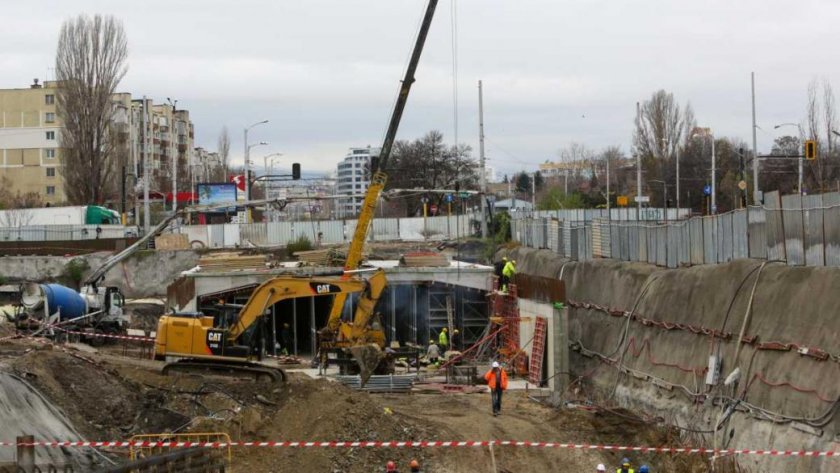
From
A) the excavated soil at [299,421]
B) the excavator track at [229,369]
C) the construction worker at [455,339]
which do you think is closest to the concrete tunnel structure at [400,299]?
the construction worker at [455,339]

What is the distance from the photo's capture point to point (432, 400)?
97.8ft

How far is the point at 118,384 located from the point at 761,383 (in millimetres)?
13763

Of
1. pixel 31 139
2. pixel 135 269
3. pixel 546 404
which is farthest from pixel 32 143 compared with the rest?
pixel 546 404

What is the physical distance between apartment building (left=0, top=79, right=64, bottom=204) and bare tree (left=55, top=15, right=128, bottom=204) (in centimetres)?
3810

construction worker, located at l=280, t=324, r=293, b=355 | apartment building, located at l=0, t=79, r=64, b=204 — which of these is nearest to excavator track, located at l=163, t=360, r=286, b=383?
construction worker, located at l=280, t=324, r=293, b=355

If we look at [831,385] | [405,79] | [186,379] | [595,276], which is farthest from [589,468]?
[405,79]

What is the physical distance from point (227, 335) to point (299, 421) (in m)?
5.98

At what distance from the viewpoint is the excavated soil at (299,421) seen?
21188 mm

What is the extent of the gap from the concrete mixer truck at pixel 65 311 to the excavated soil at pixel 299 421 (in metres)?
8.13

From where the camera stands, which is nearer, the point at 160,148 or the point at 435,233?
the point at 435,233

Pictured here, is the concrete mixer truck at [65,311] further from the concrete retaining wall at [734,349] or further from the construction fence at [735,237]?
the construction fence at [735,237]

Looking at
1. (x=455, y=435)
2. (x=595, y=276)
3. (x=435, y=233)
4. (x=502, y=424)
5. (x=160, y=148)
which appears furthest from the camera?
(x=160, y=148)

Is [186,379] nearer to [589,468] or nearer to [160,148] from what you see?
[589,468]

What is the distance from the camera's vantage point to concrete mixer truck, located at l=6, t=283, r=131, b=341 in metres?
34.7
